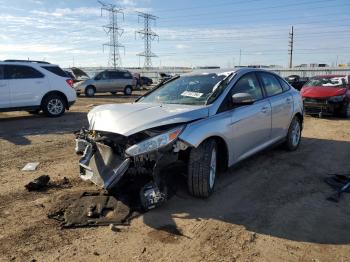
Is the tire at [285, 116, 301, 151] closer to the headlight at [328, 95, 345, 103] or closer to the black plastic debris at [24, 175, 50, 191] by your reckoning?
the black plastic debris at [24, 175, 50, 191]

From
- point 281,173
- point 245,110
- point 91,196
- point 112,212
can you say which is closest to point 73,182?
point 91,196

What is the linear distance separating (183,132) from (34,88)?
9.27 m

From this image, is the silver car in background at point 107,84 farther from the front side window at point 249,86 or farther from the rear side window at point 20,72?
the front side window at point 249,86

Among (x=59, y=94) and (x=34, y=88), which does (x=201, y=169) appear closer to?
(x=34, y=88)

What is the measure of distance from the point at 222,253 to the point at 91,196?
197 centimetres

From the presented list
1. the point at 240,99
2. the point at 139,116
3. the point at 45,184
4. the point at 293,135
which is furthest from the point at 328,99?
the point at 45,184

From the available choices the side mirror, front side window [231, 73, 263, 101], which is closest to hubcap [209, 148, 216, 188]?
the side mirror

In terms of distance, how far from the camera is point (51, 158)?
6.91 metres

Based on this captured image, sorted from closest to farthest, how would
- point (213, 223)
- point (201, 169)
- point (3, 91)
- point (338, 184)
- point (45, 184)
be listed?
point (213, 223)
point (201, 169)
point (45, 184)
point (338, 184)
point (3, 91)

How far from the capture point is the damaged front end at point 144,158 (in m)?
4.25

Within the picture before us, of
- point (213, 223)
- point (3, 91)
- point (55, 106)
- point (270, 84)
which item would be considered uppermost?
point (270, 84)

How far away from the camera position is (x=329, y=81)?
1395 centimetres

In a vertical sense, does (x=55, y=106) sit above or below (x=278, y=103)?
below

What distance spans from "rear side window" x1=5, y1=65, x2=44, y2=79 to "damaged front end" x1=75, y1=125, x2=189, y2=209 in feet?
28.2
